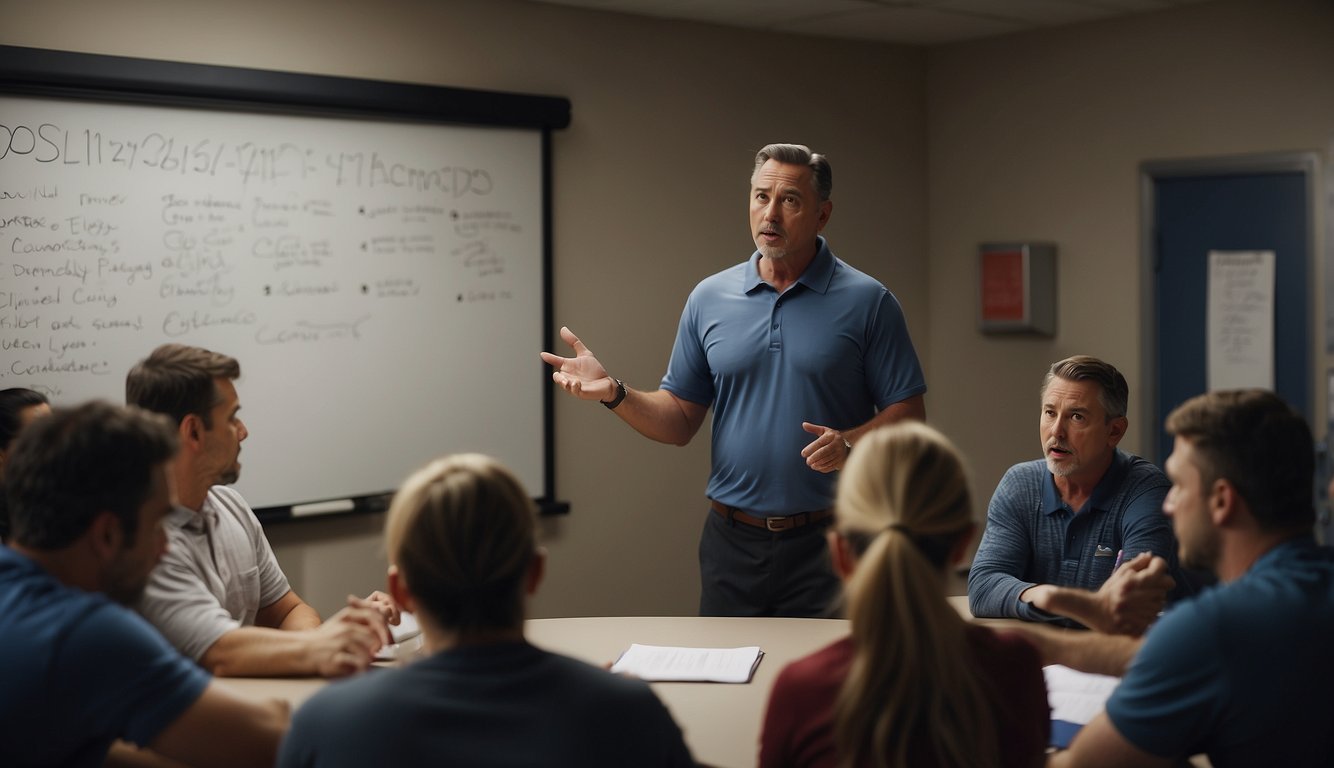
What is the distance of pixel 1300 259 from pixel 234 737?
4.16 m

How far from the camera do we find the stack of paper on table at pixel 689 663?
2.33m

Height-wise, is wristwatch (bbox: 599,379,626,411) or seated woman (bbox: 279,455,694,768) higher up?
wristwatch (bbox: 599,379,626,411)

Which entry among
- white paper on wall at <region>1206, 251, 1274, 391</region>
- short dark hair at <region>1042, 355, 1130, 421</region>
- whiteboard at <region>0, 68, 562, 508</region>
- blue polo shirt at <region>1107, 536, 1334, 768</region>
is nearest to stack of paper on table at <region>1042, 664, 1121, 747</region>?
blue polo shirt at <region>1107, 536, 1334, 768</region>

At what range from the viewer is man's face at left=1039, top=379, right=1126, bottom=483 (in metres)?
2.74

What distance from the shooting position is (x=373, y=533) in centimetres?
436

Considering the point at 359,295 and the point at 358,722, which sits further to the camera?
the point at 359,295

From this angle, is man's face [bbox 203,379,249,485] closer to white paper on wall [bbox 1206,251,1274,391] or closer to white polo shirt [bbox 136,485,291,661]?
white polo shirt [bbox 136,485,291,661]

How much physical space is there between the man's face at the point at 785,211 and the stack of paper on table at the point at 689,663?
1229 millimetres

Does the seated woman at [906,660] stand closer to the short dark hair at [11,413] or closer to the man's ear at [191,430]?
the man's ear at [191,430]

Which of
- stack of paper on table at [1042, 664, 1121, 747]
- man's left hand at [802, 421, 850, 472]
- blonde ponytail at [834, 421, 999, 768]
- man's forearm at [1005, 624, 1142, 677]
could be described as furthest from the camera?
man's left hand at [802, 421, 850, 472]

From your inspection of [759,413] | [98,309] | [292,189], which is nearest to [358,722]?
[759,413]

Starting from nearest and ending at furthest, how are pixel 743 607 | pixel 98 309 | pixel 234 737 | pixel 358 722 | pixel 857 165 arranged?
pixel 358 722 → pixel 234 737 → pixel 743 607 → pixel 98 309 → pixel 857 165

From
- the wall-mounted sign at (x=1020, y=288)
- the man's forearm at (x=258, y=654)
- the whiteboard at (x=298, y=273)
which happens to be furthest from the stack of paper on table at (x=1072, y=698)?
the wall-mounted sign at (x=1020, y=288)

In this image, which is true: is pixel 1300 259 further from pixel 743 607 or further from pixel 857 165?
pixel 743 607
